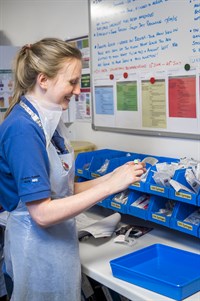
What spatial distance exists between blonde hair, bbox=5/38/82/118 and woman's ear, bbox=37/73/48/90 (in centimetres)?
1

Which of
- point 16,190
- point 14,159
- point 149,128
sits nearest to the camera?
point 14,159

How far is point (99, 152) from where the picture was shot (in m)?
2.16

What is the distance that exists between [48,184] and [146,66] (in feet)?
3.14

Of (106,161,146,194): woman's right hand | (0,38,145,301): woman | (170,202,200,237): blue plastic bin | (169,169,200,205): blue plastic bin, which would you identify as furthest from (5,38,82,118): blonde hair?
(170,202,200,237): blue plastic bin

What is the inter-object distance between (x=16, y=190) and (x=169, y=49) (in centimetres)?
95

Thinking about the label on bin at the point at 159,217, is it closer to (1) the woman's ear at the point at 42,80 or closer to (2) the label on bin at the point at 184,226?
(2) the label on bin at the point at 184,226

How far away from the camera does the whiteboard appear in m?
1.74

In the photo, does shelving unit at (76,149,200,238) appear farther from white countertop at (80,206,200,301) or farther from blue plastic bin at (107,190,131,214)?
white countertop at (80,206,200,301)

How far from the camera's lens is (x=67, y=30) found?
2.50 meters

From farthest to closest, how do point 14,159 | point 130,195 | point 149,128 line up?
point 149,128 < point 130,195 < point 14,159

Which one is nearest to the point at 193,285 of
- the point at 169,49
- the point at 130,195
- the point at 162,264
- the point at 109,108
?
the point at 162,264

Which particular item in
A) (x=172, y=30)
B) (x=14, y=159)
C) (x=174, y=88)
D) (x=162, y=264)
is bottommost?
(x=162, y=264)

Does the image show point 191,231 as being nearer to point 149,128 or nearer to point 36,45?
point 149,128

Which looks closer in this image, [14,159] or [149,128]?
[14,159]
